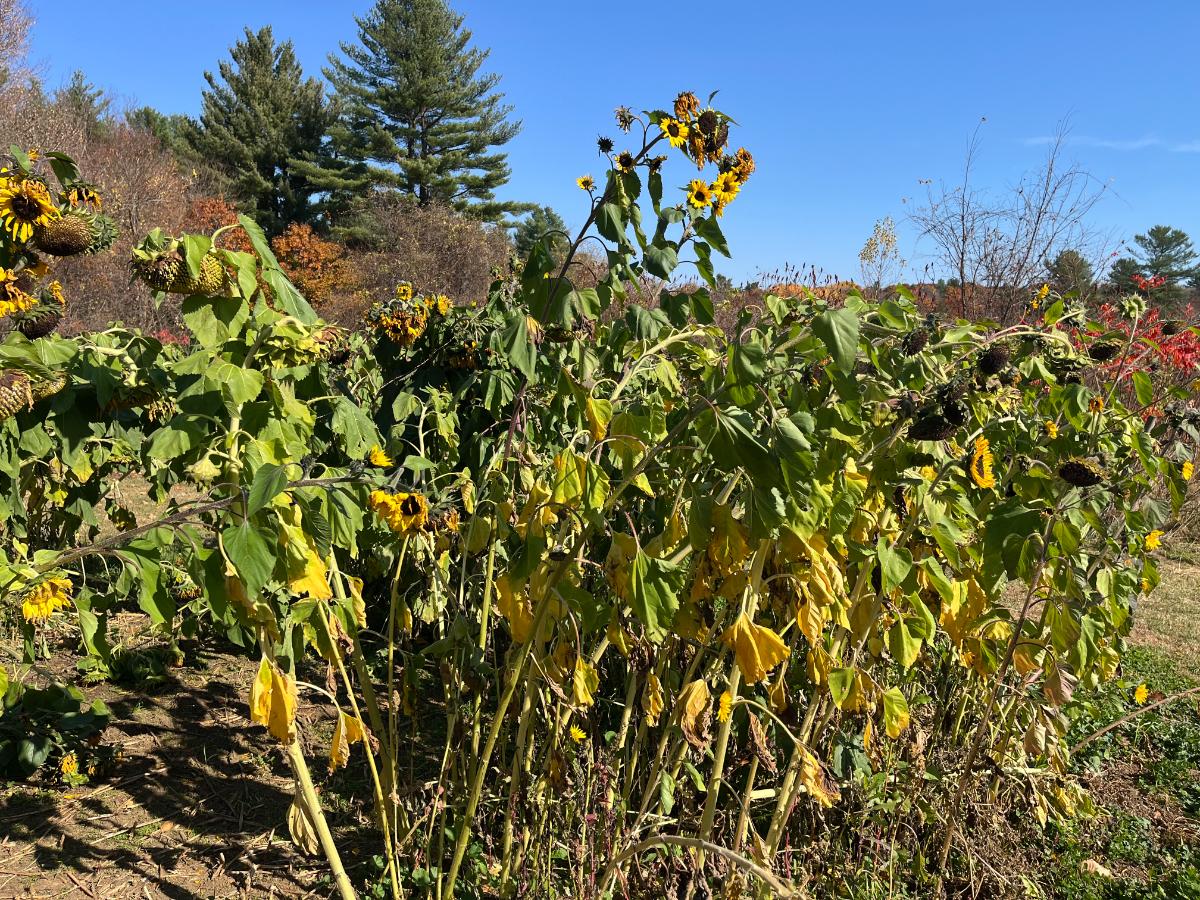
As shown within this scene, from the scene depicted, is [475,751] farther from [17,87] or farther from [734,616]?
[17,87]

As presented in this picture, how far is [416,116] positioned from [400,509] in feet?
99.9

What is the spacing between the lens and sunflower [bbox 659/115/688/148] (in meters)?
1.54

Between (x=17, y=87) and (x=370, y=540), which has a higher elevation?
(x=17, y=87)

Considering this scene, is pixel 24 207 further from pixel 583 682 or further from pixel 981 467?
pixel 981 467

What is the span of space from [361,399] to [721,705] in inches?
87.3

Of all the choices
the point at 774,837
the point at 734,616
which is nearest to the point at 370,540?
the point at 734,616

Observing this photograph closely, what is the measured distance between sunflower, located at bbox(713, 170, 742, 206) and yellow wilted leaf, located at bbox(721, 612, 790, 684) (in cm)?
96

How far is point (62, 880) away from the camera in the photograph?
2.12 m

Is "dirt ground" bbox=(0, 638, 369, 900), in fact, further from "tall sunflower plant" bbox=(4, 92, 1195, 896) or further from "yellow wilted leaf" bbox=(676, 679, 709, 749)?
"yellow wilted leaf" bbox=(676, 679, 709, 749)

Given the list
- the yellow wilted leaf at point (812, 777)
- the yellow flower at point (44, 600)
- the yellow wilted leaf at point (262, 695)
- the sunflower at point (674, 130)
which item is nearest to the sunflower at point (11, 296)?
the yellow flower at point (44, 600)

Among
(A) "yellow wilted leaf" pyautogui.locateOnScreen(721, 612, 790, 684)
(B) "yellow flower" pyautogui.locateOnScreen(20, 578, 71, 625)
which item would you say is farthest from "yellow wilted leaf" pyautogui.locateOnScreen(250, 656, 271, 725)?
(A) "yellow wilted leaf" pyautogui.locateOnScreen(721, 612, 790, 684)

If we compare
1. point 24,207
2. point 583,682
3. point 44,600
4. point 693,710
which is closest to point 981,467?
point 693,710

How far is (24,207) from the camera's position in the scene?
1.55 meters

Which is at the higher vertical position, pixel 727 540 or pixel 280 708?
pixel 727 540
